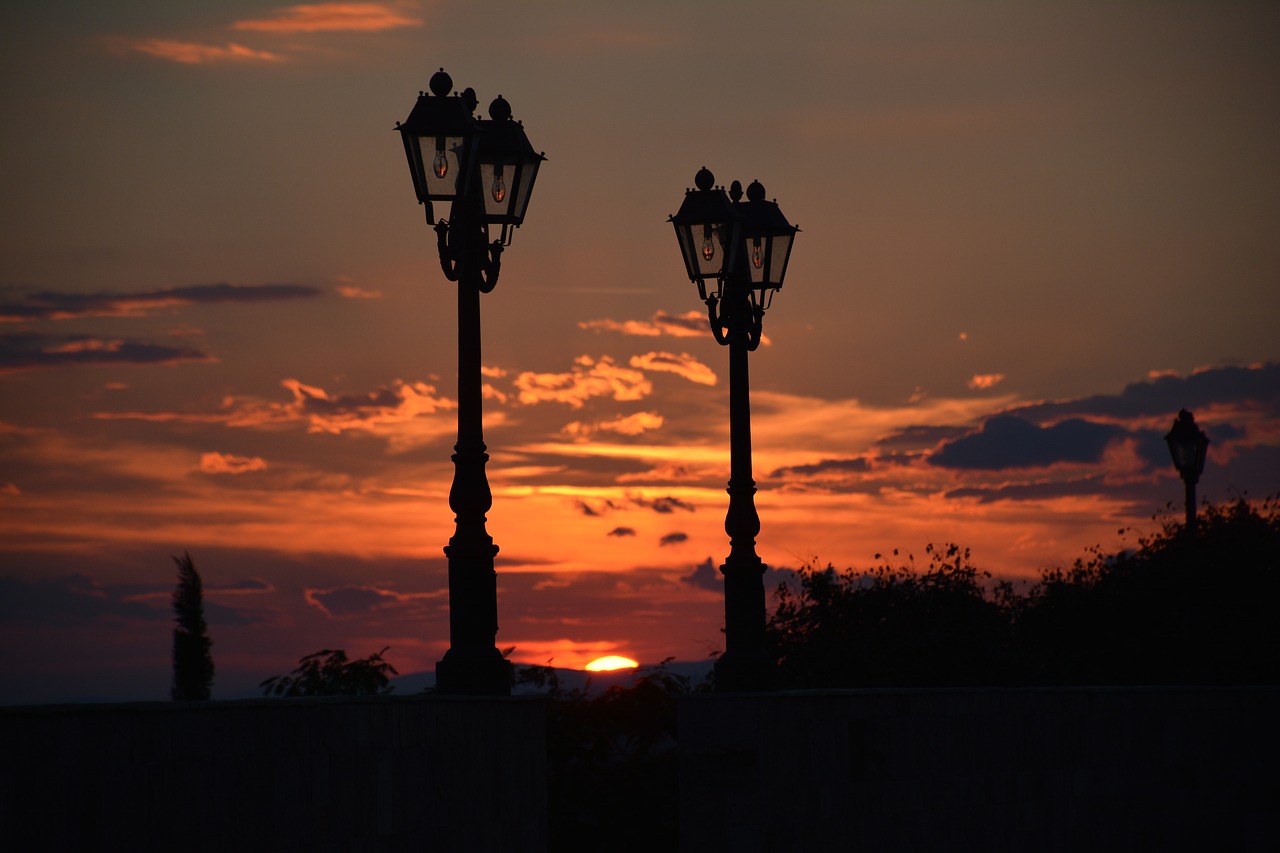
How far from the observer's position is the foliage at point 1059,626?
29.7 metres

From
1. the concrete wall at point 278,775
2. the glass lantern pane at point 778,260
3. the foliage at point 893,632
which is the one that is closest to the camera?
the concrete wall at point 278,775

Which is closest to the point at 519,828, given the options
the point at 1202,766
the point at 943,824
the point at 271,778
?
the point at 271,778

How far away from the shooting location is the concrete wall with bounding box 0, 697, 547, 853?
796 centimetres

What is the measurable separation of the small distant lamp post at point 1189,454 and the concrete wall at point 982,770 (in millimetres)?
12347

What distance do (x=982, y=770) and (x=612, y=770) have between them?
354cm

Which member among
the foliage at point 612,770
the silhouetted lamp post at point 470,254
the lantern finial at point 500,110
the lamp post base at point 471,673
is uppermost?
the lantern finial at point 500,110

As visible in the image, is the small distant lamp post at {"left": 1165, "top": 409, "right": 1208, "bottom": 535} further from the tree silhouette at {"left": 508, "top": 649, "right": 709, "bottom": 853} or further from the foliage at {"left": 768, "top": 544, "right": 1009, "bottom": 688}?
the tree silhouette at {"left": 508, "top": 649, "right": 709, "bottom": 853}

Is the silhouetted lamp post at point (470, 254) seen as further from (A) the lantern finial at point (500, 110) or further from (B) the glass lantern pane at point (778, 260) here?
(B) the glass lantern pane at point (778, 260)

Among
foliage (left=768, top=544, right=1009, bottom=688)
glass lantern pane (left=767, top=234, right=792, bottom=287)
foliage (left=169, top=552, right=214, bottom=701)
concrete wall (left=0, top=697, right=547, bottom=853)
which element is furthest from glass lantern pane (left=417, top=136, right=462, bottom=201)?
foliage (left=169, top=552, right=214, bottom=701)

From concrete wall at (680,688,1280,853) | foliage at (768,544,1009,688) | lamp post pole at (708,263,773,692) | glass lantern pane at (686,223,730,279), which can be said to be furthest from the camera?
foliage at (768,544,1009,688)

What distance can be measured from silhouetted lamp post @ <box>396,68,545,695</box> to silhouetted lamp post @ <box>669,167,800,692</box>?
166 inches

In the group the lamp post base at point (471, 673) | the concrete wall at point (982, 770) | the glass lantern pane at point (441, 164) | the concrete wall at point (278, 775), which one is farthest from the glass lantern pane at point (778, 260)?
the lamp post base at point (471, 673)

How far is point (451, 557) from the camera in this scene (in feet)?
40.3

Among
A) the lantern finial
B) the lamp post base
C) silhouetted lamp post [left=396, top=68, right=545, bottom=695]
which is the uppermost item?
the lantern finial
